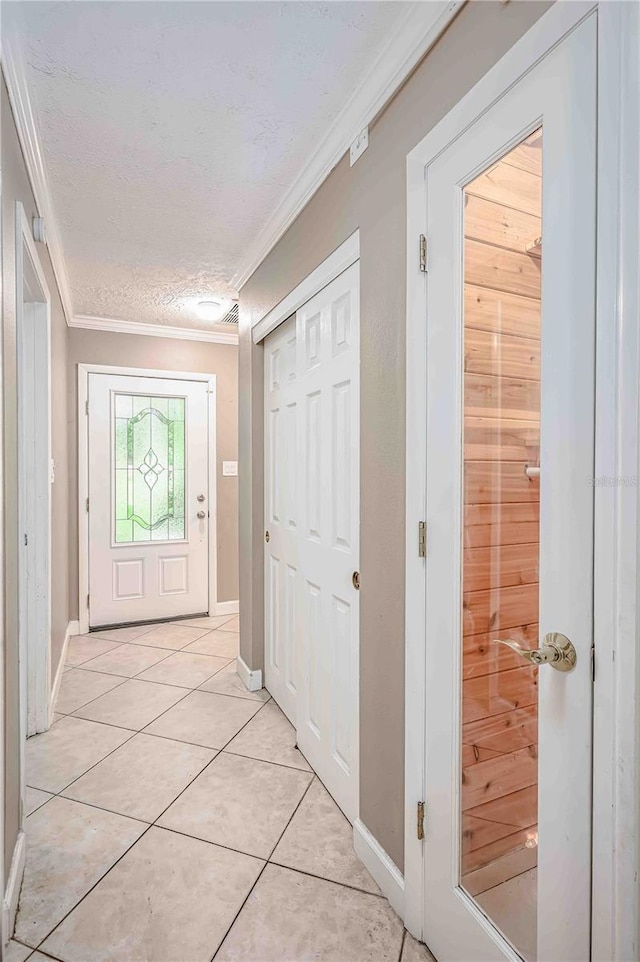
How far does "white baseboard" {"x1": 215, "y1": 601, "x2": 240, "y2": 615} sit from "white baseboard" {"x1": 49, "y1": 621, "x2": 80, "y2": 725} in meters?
1.12

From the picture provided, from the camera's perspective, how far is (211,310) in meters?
3.56

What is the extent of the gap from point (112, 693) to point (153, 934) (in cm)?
163

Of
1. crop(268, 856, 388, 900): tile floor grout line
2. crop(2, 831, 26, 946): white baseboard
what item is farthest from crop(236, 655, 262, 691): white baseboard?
crop(2, 831, 26, 946): white baseboard

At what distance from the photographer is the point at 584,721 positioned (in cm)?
86

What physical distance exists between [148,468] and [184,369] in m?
0.91

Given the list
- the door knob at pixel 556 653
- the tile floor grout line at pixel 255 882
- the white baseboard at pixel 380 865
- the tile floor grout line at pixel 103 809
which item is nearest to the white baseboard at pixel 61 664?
the tile floor grout line at pixel 103 809

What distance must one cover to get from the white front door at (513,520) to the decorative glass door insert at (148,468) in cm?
331

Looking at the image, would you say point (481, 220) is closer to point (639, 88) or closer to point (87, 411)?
point (639, 88)

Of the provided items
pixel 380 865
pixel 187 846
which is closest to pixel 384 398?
pixel 380 865

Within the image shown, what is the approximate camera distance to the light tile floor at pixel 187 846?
4.36ft

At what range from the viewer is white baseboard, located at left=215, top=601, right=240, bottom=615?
4367mm

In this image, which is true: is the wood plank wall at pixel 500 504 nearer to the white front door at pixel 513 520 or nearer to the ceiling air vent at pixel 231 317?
the white front door at pixel 513 520

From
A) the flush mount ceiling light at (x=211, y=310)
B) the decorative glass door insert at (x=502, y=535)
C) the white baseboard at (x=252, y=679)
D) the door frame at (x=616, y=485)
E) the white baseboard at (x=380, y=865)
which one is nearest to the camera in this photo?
the door frame at (x=616, y=485)

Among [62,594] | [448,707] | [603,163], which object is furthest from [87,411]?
[603,163]
